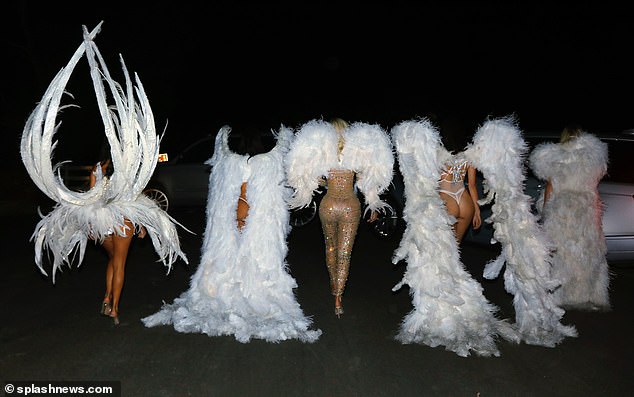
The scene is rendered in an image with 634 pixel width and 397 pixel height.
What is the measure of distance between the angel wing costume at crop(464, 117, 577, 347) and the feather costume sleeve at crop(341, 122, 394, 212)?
82cm

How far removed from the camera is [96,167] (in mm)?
5242

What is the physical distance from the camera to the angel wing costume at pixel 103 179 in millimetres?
4758

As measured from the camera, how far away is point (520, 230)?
17.2ft

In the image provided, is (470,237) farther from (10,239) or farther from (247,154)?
(10,239)

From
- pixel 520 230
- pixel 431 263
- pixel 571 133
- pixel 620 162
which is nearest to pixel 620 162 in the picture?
pixel 620 162

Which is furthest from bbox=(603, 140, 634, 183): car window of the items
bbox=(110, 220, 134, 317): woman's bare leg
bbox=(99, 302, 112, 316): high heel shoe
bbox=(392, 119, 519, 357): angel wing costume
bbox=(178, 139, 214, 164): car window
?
bbox=(178, 139, 214, 164): car window

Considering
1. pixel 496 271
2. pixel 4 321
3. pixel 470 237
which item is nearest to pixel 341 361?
pixel 496 271

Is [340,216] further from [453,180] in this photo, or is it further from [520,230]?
[520,230]

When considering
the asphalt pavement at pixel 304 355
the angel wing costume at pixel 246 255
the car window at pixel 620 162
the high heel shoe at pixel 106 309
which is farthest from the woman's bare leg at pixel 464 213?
the high heel shoe at pixel 106 309

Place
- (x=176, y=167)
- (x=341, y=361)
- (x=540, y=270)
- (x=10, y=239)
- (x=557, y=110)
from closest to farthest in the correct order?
(x=341, y=361) < (x=540, y=270) < (x=10, y=239) < (x=176, y=167) < (x=557, y=110)

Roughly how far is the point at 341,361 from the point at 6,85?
18971mm

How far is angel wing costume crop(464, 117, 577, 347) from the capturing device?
16.9 ft

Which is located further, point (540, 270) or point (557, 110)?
point (557, 110)

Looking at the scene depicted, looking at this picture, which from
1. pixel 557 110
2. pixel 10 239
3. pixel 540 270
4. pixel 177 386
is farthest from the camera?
pixel 557 110
